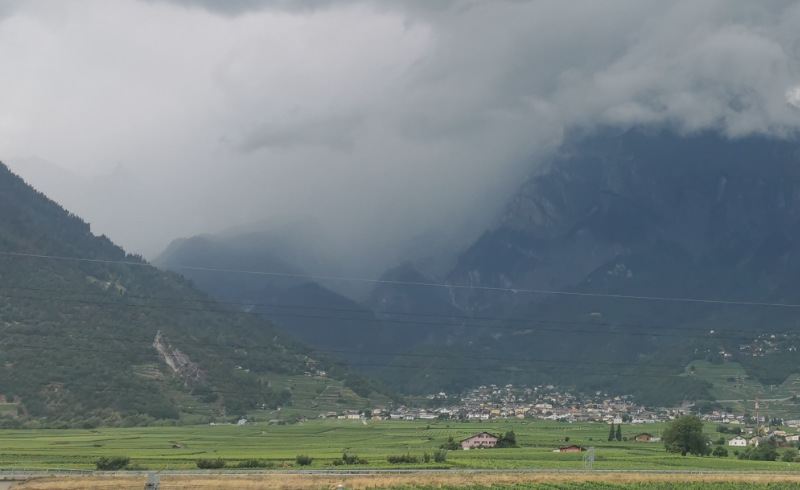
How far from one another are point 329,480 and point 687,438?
90.5m

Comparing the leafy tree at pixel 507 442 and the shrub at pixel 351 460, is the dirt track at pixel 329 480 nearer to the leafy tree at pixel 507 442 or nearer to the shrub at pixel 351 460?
the shrub at pixel 351 460

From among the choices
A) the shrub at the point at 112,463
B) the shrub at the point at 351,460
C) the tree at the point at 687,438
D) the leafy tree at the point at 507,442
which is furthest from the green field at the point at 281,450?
the tree at the point at 687,438

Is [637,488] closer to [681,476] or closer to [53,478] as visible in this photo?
[681,476]

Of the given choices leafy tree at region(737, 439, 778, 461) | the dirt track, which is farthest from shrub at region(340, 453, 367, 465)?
leafy tree at region(737, 439, 778, 461)

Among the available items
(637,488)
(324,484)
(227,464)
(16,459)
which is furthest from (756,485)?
(16,459)

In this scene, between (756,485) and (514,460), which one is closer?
(756,485)

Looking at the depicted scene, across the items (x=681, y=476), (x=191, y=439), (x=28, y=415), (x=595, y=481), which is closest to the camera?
(x=595, y=481)

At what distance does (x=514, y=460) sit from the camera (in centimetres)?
14325

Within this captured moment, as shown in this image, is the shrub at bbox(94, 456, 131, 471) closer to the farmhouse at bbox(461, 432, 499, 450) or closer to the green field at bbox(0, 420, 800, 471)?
the green field at bbox(0, 420, 800, 471)

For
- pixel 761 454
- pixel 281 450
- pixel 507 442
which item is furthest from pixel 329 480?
pixel 761 454

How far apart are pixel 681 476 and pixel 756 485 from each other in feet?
34.6

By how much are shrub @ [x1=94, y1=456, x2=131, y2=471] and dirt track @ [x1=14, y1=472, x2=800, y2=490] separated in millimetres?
13186

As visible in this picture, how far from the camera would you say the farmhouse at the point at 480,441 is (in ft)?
598

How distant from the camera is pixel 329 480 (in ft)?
347
